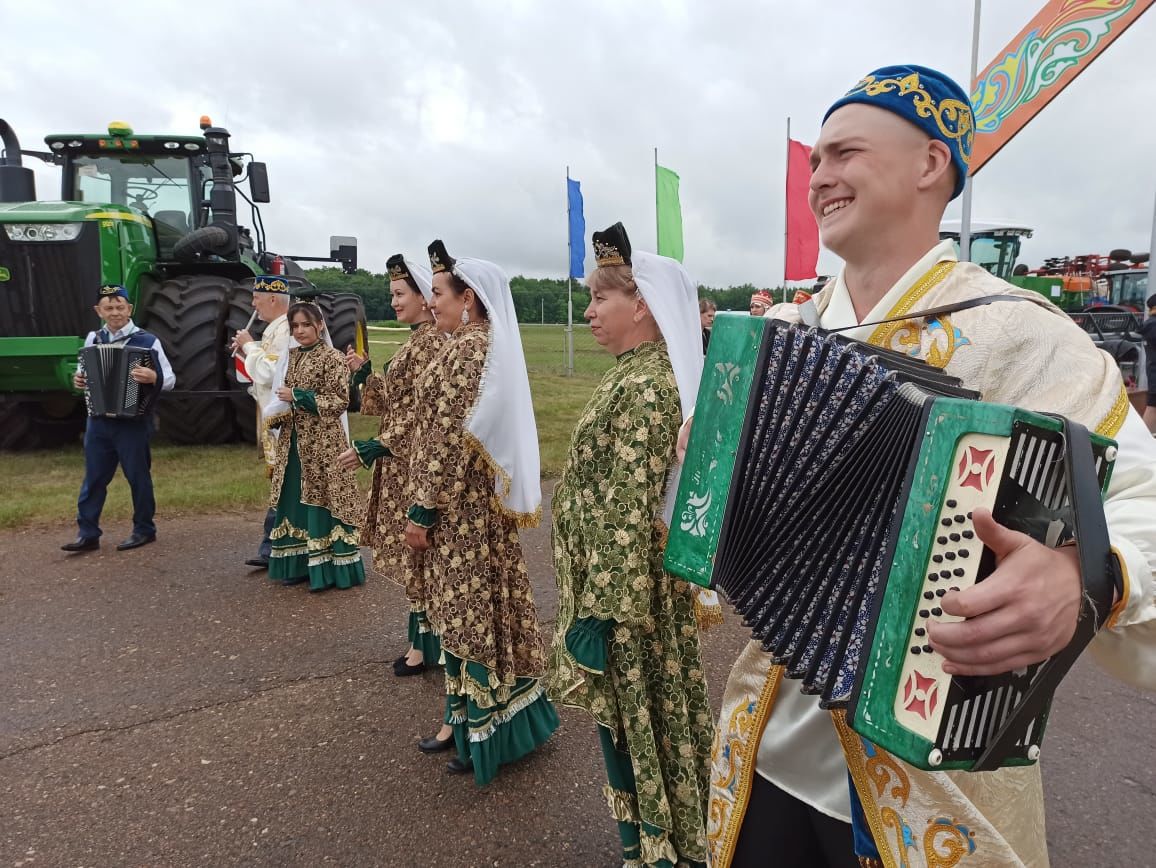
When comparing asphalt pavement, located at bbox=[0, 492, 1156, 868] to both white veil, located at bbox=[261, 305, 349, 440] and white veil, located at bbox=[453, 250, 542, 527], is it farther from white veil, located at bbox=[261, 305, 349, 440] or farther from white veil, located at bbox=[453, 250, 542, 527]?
white veil, located at bbox=[261, 305, 349, 440]

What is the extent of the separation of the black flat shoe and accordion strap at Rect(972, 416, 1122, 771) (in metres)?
3.23

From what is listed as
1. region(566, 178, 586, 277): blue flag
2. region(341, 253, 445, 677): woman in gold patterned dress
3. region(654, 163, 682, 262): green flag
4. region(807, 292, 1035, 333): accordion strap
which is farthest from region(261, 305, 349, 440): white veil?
region(566, 178, 586, 277): blue flag

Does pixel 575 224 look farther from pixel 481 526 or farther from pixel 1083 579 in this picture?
pixel 1083 579

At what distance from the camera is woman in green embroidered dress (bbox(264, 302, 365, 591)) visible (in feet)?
15.6

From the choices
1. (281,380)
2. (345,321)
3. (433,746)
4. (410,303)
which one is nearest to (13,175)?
(345,321)

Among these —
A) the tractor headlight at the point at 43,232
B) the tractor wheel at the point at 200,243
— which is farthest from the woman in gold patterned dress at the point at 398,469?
the tractor headlight at the point at 43,232

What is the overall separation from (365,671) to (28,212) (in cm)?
749

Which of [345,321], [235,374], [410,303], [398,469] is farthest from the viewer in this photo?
[345,321]

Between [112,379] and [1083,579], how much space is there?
6.28 metres

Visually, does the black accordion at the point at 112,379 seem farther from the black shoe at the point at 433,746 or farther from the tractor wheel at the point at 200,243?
the black shoe at the point at 433,746

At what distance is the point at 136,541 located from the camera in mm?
5684

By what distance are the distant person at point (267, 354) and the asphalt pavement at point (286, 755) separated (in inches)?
→ 29.4

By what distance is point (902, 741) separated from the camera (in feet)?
3.04

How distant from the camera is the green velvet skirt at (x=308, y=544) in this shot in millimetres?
4895
